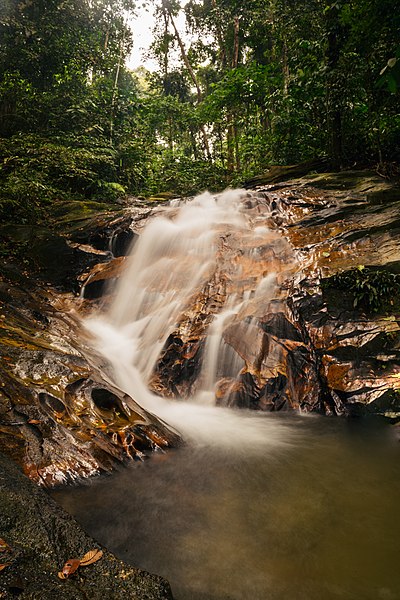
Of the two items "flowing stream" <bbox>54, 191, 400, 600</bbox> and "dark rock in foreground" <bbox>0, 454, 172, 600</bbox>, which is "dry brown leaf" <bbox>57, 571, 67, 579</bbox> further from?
"flowing stream" <bbox>54, 191, 400, 600</bbox>

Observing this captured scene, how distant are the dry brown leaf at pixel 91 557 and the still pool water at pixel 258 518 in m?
0.56

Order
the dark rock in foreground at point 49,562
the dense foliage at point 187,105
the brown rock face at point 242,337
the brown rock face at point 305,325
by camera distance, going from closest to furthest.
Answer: the dark rock in foreground at point 49,562
the brown rock face at point 242,337
the brown rock face at point 305,325
the dense foliage at point 187,105

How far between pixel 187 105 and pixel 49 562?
661 inches

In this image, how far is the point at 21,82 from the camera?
34.0 ft

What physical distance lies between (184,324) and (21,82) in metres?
9.79

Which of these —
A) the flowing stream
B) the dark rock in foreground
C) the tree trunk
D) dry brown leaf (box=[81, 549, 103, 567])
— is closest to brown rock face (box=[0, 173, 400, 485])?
the flowing stream

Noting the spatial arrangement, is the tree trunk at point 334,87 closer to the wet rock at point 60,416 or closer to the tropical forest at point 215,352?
the tropical forest at point 215,352

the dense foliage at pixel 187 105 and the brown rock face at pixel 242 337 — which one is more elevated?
the dense foliage at pixel 187 105

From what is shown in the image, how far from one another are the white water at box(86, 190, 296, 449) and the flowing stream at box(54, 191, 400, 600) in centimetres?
3

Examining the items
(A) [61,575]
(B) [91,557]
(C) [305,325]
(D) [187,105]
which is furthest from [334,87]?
(A) [61,575]

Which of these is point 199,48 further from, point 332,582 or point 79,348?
point 332,582

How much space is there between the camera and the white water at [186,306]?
418cm

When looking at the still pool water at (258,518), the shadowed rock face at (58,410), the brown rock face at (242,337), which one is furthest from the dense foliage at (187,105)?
the still pool water at (258,518)

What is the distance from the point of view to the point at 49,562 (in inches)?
56.7
